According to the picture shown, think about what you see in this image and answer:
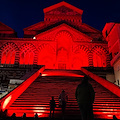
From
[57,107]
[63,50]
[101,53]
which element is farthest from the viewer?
[63,50]

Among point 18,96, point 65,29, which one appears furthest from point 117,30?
point 18,96

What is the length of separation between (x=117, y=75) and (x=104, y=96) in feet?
36.4

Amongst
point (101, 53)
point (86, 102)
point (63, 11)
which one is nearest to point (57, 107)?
point (86, 102)

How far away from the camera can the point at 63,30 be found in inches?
1026

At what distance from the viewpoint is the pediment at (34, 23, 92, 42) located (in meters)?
Answer: 25.5

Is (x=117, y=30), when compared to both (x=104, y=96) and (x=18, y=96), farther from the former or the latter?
(x=18, y=96)

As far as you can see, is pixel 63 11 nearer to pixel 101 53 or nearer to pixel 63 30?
pixel 63 30

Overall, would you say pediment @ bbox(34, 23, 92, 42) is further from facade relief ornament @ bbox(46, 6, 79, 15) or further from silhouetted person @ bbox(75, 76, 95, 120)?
silhouetted person @ bbox(75, 76, 95, 120)

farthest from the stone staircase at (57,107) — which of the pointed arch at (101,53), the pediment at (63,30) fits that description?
the pediment at (63,30)

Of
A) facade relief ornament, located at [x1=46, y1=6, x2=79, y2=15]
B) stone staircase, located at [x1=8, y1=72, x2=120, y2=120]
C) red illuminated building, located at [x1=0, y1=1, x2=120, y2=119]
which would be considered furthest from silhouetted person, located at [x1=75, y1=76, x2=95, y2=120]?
facade relief ornament, located at [x1=46, y1=6, x2=79, y2=15]

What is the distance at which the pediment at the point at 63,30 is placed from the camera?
2547 centimetres

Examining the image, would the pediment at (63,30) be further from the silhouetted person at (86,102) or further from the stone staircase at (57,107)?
the silhouetted person at (86,102)

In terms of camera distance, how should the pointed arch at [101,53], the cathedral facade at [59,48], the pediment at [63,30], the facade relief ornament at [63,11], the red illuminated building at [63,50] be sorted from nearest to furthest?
1. the red illuminated building at [63,50]
2. the cathedral facade at [59,48]
3. the pointed arch at [101,53]
4. the pediment at [63,30]
5. the facade relief ornament at [63,11]

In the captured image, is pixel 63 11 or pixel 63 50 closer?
pixel 63 50
